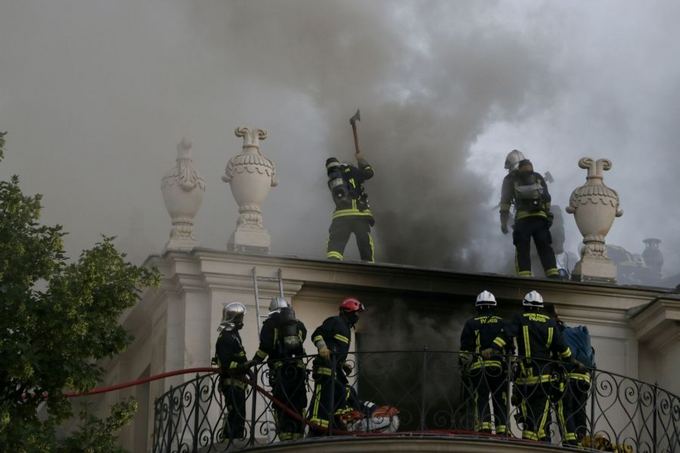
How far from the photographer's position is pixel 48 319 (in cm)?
2178

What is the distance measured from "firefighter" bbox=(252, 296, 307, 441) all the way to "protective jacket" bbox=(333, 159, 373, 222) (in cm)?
436

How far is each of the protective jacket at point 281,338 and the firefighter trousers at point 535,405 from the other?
90.1 inches

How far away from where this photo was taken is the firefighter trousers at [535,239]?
2761 centimetres

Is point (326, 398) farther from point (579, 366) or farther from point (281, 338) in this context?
point (579, 366)

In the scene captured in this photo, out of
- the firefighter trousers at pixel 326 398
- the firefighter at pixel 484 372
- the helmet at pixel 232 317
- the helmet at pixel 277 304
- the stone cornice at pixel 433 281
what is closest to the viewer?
the firefighter trousers at pixel 326 398

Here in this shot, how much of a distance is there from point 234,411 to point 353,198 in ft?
17.1

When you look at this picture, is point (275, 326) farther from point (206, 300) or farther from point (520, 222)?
point (520, 222)

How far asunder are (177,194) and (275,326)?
3.44 metres

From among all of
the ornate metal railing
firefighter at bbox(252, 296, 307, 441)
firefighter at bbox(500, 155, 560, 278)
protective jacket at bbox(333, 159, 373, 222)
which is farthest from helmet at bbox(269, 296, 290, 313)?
firefighter at bbox(500, 155, 560, 278)

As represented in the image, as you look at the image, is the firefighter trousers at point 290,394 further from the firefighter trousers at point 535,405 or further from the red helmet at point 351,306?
the firefighter trousers at point 535,405

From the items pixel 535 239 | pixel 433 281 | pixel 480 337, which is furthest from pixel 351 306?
pixel 535 239

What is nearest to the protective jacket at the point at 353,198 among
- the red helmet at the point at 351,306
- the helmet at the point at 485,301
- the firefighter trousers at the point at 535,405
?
the helmet at the point at 485,301

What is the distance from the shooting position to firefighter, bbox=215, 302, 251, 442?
23.3 meters

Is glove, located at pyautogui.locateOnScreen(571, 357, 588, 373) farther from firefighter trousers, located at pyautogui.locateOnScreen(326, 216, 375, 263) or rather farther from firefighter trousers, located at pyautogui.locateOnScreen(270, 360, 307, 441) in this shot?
firefighter trousers, located at pyautogui.locateOnScreen(326, 216, 375, 263)
